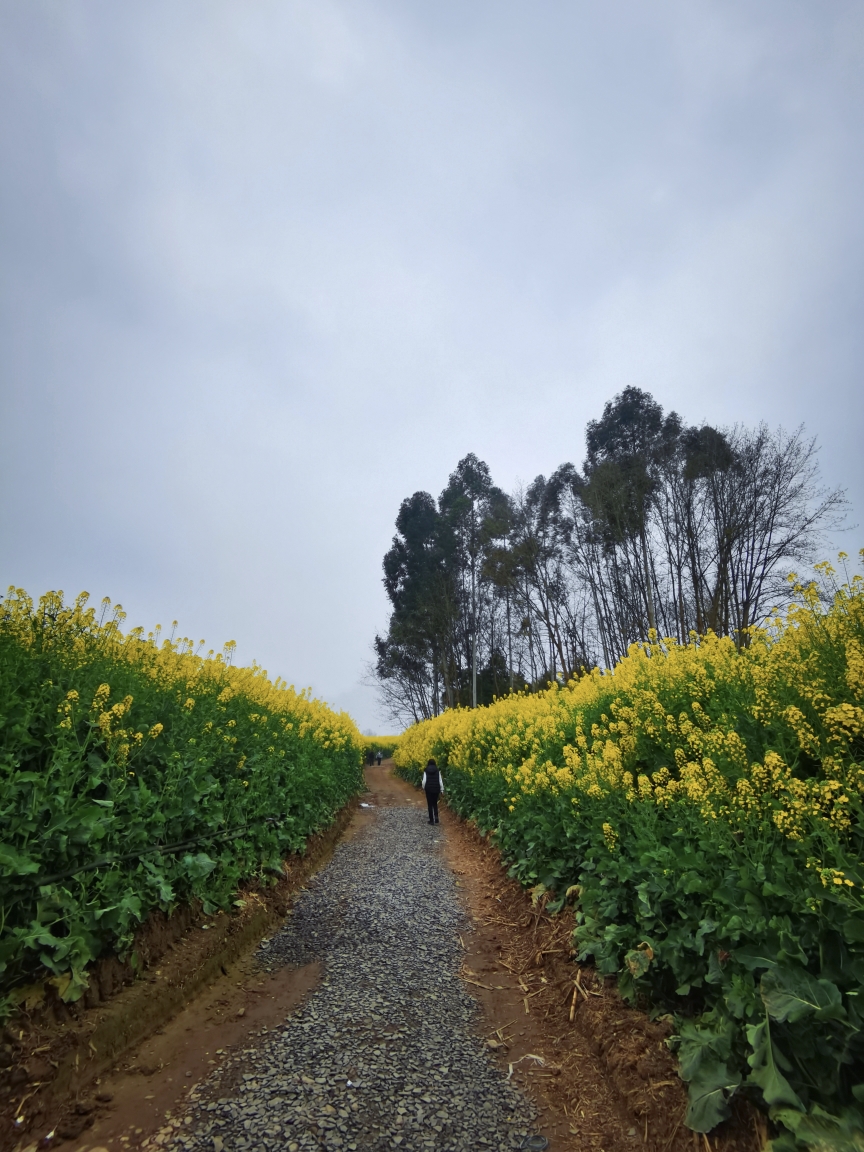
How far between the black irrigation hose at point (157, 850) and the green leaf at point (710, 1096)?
313 centimetres

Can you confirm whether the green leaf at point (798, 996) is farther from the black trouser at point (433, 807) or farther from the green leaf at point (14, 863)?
the black trouser at point (433, 807)

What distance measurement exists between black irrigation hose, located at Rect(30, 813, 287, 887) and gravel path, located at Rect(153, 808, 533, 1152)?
996mm

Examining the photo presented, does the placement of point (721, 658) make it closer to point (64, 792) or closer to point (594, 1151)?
point (594, 1151)

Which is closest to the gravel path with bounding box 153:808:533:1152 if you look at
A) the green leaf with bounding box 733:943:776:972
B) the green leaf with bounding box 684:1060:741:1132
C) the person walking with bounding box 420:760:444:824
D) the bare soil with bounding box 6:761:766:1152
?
the bare soil with bounding box 6:761:766:1152

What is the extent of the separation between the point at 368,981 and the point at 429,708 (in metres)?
39.8

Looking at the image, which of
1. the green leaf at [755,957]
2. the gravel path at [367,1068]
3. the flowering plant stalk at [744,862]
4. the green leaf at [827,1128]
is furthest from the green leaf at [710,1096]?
the gravel path at [367,1068]

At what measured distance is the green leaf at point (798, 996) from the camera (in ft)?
6.25

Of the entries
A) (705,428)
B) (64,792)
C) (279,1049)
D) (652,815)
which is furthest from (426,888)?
(705,428)

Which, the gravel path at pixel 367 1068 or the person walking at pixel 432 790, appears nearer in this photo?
the gravel path at pixel 367 1068

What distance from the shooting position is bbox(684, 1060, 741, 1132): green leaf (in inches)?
84.3

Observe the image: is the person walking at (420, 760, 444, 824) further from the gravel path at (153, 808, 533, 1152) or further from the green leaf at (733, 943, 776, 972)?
the green leaf at (733, 943, 776, 972)

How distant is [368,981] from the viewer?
4203mm

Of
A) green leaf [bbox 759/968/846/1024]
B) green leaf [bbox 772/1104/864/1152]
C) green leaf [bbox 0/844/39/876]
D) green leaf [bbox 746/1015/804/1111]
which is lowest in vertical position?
green leaf [bbox 772/1104/864/1152]

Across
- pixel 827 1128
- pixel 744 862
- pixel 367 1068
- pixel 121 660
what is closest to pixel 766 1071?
pixel 827 1128
